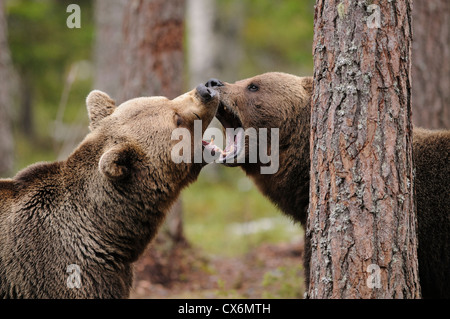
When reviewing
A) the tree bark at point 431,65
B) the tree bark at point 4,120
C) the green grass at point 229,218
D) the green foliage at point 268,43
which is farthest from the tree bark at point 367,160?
the green foliage at point 268,43

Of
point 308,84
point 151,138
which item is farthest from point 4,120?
point 308,84

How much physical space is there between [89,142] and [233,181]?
12.7m

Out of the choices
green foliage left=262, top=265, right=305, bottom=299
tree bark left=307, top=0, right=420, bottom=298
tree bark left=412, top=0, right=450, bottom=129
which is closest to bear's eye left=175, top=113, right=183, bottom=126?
tree bark left=307, top=0, right=420, bottom=298

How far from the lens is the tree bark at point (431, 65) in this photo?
289 inches

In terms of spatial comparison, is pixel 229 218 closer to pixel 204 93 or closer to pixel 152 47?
pixel 152 47

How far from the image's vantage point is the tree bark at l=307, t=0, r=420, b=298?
141 inches

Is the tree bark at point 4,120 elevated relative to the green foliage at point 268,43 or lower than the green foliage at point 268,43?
lower

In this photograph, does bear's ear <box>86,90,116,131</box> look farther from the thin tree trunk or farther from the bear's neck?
the thin tree trunk

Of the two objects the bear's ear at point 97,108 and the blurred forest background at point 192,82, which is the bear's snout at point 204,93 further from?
the blurred forest background at point 192,82

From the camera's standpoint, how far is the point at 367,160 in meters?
3.64

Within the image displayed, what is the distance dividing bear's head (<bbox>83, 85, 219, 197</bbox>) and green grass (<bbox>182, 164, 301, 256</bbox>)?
397 centimetres

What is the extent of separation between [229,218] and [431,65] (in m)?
7.34
